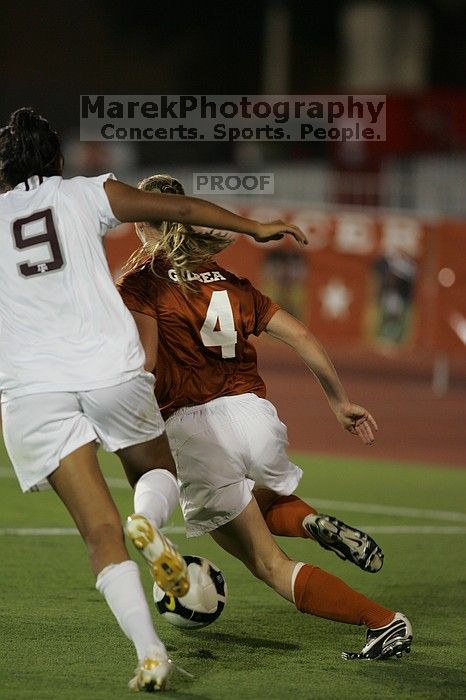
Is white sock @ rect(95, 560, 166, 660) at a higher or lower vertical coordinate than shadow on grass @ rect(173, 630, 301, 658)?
higher

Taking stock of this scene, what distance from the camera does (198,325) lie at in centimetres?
571

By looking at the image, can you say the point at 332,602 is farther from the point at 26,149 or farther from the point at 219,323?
the point at 26,149

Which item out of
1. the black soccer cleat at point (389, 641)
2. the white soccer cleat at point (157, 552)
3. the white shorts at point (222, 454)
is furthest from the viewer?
the white shorts at point (222, 454)

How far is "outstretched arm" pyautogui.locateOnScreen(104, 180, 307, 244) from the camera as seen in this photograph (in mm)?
4906

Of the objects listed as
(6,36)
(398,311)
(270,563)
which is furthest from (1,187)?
(6,36)

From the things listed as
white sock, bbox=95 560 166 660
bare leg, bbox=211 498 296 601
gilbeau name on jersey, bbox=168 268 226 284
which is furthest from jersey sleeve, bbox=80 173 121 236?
bare leg, bbox=211 498 296 601

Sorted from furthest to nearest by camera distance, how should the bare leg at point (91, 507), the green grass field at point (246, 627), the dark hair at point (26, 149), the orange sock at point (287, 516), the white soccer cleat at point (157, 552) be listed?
the orange sock at point (287, 516) < the green grass field at point (246, 627) < the dark hair at point (26, 149) < the bare leg at point (91, 507) < the white soccer cleat at point (157, 552)

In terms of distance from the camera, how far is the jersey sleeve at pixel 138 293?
18.3 ft

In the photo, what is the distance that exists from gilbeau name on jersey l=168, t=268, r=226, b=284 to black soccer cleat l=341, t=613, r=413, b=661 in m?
1.67

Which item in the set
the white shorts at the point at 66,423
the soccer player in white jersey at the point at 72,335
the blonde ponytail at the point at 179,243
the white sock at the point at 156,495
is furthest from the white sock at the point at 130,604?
the blonde ponytail at the point at 179,243

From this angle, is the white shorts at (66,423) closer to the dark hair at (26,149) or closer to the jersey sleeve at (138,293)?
the jersey sleeve at (138,293)

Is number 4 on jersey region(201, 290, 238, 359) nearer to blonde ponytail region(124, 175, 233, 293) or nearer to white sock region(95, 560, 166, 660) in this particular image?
blonde ponytail region(124, 175, 233, 293)

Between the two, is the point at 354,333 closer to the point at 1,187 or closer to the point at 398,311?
the point at 398,311

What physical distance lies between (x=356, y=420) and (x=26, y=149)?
1.95 metres
